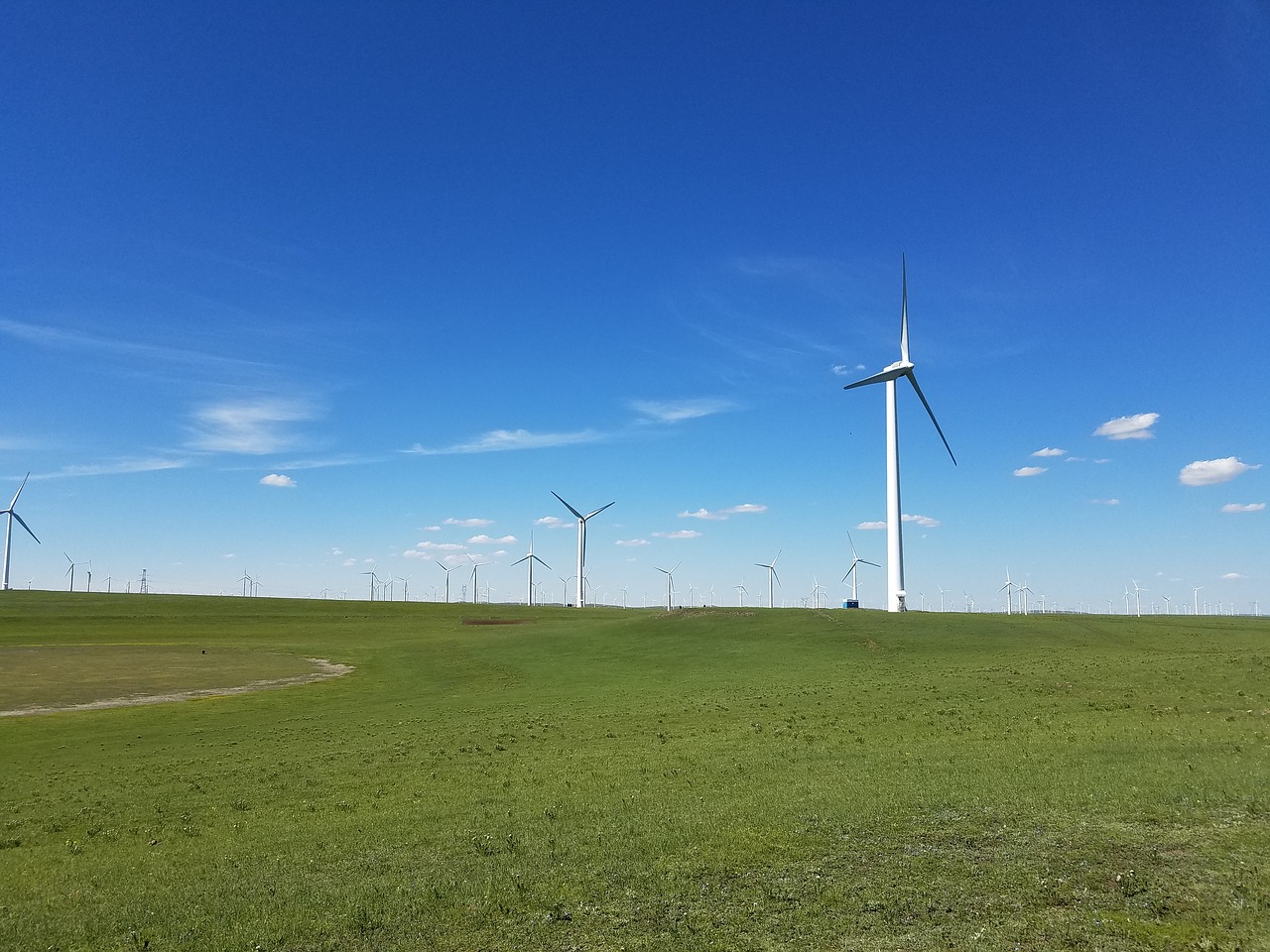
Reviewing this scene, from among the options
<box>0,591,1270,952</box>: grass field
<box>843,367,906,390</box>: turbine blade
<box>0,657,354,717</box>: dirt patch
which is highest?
<box>843,367,906,390</box>: turbine blade

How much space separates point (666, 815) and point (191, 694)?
1748 inches

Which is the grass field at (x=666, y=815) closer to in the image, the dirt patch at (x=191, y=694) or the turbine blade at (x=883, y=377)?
the dirt patch at (x=191, y=694)

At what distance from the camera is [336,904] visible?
15.1 meters

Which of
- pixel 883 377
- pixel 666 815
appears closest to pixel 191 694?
pixel 666 815

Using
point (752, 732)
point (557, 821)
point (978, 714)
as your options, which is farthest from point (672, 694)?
point (557, 821)

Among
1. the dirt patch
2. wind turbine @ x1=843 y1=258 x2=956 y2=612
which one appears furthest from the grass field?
wind turbine @ x1=843 y1=258 x2=956 y2=612

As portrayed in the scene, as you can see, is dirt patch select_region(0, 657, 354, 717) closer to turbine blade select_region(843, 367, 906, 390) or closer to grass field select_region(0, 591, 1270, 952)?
grass field select_region(0, 591, 1270, 952)

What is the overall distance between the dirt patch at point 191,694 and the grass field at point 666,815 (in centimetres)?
288

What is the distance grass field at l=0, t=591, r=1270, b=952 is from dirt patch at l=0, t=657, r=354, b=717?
288cm

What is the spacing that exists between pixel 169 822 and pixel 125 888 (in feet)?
20.6

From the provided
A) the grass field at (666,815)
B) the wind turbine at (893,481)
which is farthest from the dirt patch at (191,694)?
the wind turbine at (893,481)

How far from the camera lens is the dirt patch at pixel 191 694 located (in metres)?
45.5

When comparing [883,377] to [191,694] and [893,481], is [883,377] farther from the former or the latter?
[191,694]

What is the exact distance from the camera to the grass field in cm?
1323
